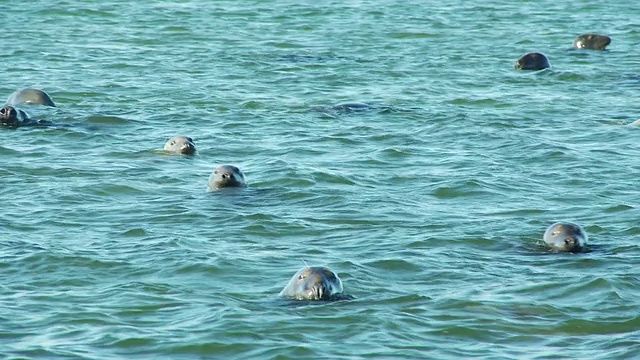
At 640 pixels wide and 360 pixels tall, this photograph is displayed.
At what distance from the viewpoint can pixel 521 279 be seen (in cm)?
1196

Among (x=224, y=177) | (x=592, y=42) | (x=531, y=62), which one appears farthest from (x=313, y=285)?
(x=592, y=42)

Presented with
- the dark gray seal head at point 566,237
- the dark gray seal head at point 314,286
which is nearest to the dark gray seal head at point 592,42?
the dark gray seal head at point 566,237

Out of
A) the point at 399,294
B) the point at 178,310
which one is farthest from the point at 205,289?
the point at 399,294

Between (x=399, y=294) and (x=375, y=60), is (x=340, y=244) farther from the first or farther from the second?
(x=375, y=60)

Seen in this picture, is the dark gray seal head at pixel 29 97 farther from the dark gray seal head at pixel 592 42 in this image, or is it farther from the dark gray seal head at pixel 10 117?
the dark gray seal head at pixel 592 42

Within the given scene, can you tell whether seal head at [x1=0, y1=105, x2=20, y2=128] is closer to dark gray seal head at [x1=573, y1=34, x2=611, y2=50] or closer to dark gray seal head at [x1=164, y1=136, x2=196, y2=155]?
dark gray seal head at [x1=164, y1=136, x2=196, y2=155]

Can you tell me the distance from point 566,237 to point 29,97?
9915mm

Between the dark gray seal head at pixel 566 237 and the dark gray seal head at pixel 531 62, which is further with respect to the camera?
the dark gray seal head at pixel 531 62

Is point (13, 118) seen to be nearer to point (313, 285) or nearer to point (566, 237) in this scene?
point (566, 237)

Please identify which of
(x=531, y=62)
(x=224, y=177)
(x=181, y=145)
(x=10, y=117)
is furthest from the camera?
(x=531, y=62)

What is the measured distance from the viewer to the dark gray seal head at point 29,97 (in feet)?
66.4

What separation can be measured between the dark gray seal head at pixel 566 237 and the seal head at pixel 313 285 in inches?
94.8

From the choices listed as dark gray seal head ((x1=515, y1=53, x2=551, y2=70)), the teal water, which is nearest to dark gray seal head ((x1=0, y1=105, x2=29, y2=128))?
the teal water

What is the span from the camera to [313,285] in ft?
36.2
